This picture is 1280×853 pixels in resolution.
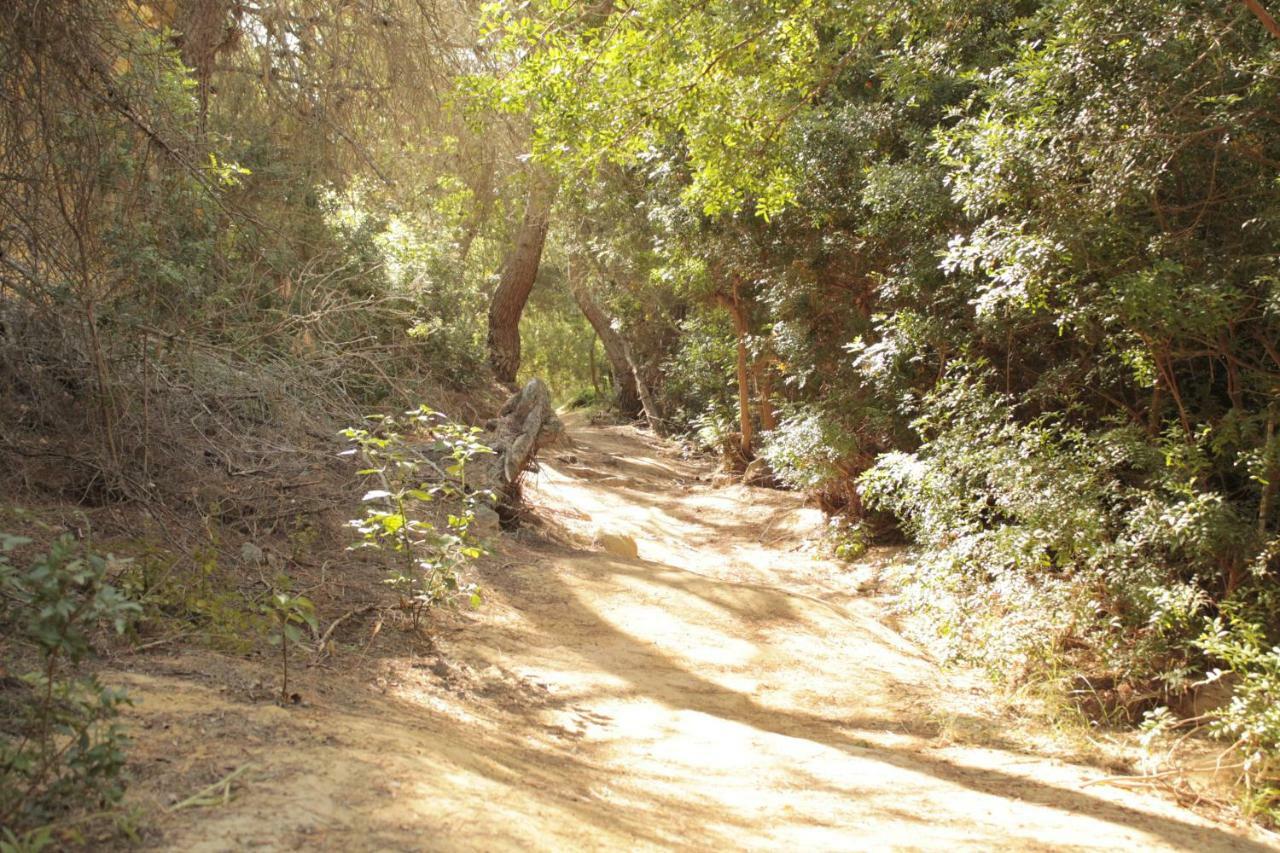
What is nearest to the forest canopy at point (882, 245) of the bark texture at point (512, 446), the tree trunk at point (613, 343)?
the bark texture at point (512, 446)

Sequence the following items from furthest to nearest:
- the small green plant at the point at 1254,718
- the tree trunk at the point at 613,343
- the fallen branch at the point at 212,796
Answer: the tree trunk at the point at 613,343, the small green plant at the point at 1254,718, the fallen branch at the point at 212,796

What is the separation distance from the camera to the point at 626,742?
4.45 meters

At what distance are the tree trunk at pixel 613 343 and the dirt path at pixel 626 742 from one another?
12909 millimetres

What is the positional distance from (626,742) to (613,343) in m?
18.8

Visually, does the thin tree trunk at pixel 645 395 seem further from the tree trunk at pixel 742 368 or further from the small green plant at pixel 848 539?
the small green plant at pixel 848 539

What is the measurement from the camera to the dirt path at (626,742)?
8.76 feet

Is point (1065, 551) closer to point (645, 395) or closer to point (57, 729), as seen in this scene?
point (57, 729)

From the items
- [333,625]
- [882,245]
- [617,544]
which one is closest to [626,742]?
[333,625]

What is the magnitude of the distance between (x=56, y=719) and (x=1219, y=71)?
21.7 ft

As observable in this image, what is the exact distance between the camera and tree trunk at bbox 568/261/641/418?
2053 centimetres

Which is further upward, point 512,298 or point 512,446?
point 512,298

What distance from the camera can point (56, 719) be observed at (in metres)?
2.34

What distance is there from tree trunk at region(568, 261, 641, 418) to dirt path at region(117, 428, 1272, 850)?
42.4 feet

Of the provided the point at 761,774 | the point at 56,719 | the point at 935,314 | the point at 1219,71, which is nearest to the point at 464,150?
the point at 935,314
